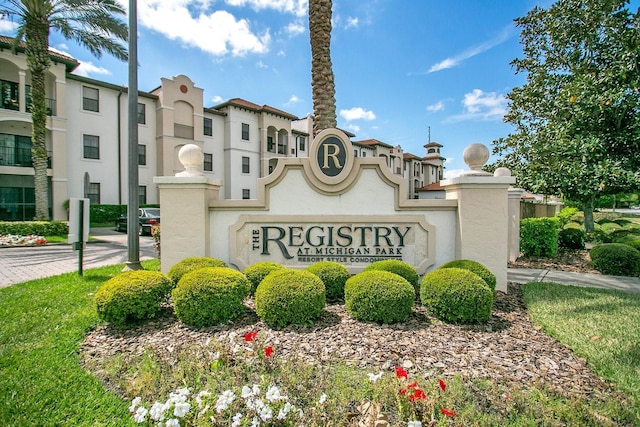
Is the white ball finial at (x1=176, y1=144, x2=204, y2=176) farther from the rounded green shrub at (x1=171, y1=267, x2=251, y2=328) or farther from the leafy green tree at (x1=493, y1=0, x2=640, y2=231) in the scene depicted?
the leafy green tree at (x1=493, y1=0, x2=640, y2=231)

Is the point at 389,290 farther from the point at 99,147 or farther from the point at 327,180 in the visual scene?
the point at 99,147

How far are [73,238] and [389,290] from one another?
6618 millimetres

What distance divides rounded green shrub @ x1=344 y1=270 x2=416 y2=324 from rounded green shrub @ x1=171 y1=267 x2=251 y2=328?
1573 millimetres

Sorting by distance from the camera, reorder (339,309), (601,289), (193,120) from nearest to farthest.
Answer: (339,309), (601,289), (193,120)

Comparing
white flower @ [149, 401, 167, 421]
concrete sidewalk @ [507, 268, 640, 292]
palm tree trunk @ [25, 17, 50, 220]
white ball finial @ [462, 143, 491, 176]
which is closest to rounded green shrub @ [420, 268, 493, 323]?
→ white ball finial @ [462, 143, 491, 176]

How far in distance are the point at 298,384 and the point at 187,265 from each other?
11.4 ft

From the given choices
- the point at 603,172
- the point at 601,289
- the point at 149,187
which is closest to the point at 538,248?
the point at 603,172

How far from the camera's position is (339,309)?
16.8ft

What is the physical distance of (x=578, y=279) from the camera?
722cm

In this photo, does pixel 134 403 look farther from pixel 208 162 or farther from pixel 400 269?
pixel 208 162

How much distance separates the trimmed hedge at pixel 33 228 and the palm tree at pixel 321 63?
50.2 ft

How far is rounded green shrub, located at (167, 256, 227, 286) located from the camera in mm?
5526

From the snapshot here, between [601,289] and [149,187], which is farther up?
[149,187]

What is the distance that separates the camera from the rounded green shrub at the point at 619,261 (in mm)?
7738
